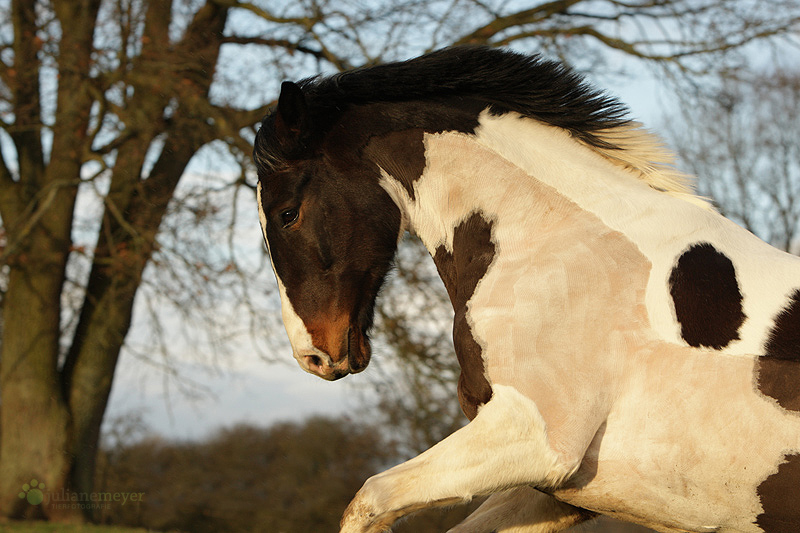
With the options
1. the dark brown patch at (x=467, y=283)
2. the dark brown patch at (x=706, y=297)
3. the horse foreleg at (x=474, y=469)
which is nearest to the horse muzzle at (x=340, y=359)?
the dark brown patch at (x=467, y=283)

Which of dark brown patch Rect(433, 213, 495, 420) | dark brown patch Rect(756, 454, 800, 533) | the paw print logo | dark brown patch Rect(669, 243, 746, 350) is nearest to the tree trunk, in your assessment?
the paw print logo

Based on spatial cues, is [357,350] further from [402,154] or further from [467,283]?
[402,154]

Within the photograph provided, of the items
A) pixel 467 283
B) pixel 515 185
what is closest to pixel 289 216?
pixel 467 283

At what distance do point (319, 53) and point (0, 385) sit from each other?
6274mm

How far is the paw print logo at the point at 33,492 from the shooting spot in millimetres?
8844

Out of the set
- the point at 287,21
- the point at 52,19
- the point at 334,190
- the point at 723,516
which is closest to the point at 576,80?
the point at 334,190

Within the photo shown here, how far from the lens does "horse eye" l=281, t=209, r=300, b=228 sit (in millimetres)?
Result: 3000

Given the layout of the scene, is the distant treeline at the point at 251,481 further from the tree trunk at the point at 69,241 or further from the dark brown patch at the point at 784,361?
the dark brown patch at the point at 784,361

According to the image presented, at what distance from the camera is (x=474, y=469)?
2.32 meters

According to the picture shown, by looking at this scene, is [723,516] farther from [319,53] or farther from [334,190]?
[319,53]

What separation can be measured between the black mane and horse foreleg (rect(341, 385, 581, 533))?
4.19 feet

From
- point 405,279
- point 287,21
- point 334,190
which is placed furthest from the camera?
point 287,21

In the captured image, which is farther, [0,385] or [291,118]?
[0,385]

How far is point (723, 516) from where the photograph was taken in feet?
7.89
